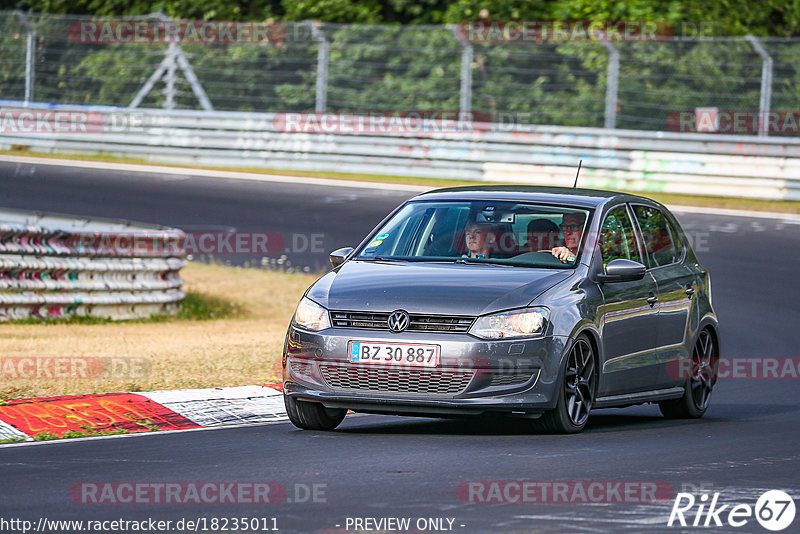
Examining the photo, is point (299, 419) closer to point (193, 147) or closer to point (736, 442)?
point (736, 442)

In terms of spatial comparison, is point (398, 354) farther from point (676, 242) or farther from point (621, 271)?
point (676, 242)

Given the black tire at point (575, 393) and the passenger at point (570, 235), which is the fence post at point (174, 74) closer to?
the passenger at point (570, 235)

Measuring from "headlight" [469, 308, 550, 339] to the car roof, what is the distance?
1.37 metres

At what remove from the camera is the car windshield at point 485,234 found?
9.30m

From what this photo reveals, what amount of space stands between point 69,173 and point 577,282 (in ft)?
60.6

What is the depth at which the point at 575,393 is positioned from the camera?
28.9 ft

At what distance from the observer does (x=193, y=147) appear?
2805 centimetres

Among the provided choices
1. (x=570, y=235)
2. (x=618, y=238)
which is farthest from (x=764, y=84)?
(x=570, y=235)

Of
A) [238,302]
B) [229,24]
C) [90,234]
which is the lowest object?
[238,302]

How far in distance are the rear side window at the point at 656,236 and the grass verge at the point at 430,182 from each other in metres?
13.4

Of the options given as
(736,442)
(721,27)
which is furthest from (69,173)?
(736,442)

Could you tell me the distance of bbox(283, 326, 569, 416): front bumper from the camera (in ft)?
27.2
